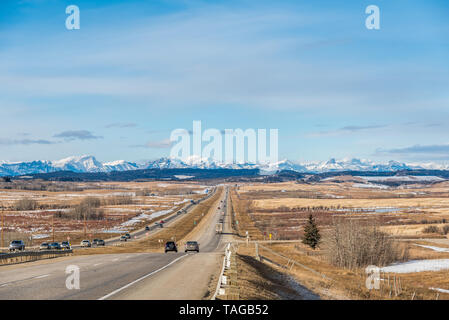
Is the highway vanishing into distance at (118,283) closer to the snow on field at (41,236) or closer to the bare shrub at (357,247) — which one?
the bare shrub at (357,247)

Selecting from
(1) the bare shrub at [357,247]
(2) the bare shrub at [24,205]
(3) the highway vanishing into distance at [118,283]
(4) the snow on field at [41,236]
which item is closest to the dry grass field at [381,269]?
(1) the bare shrub at [357,247]

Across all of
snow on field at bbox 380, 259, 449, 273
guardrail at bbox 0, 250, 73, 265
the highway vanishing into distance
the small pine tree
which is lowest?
snow on field at bbox 380, 259, 449, 273

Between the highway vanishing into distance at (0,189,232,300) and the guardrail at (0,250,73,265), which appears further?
the guardrail at (0,250,73,265)

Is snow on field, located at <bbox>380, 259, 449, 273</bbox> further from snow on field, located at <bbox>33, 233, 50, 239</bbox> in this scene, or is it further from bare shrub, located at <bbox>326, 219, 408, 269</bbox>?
snow on field, located at <bbox>33, 233, 50, 239</bbox>

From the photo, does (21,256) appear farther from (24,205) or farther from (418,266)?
(24,205)

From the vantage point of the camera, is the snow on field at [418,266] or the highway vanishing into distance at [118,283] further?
the snow on field at [418,266]

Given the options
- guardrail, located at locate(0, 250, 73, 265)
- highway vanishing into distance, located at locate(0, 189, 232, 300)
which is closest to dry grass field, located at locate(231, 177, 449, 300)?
highway vanishing into distance, located at locate(0, 189, 232, 300)
